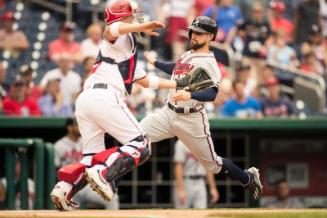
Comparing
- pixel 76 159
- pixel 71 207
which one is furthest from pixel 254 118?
pixel 71 207

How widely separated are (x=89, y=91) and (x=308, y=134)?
6.94 metres

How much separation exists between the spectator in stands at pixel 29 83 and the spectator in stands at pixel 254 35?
3.48 m

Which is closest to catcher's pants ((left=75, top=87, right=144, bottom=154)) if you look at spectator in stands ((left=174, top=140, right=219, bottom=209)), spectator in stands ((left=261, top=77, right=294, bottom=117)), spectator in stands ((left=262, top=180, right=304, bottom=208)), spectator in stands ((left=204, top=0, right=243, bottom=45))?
spectator in stands ((left=174, top=140, right=219, bottom=209))

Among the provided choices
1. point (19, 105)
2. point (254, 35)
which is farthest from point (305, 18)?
point (19, 105)

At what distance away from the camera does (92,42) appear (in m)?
14.5

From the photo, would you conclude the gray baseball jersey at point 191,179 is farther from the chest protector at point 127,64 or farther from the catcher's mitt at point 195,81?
the chest protector at point 127,64

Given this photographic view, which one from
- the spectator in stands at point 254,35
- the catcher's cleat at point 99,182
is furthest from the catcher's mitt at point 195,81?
the spectator in stands at point 254,35

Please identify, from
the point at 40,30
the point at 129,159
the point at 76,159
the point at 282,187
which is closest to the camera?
the point at 129,159

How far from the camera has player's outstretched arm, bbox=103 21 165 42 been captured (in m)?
7.80

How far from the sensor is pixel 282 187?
14188mm

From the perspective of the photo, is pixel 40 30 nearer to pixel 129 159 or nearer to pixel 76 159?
pixel 76 159

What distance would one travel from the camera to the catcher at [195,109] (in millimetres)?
8766

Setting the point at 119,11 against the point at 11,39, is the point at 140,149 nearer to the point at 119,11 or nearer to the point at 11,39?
the point at 119,11

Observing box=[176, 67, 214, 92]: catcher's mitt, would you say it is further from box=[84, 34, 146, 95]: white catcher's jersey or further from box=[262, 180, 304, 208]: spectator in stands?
box=[262, 180, 304, 208]: spectator in stands
